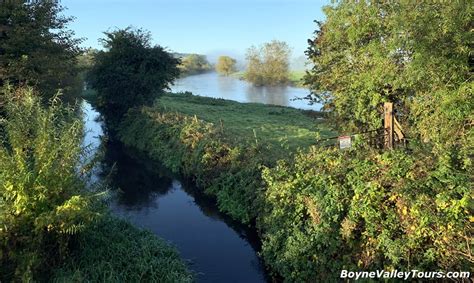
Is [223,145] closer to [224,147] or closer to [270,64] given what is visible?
[224,147]

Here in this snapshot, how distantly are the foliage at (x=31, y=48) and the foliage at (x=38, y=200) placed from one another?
10.4 metres

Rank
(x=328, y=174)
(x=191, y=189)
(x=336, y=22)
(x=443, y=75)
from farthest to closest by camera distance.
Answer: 1. (x=191, y=189)
2. (x=336, y=22)
3. (x=443, y=75)
4. (x=328, y=174)

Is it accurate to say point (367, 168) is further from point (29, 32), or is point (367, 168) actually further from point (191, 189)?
point (29, 32)

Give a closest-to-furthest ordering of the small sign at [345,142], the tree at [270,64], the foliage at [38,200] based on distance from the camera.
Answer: the foliage at [38,200]
the small sign at [345,142]
the tree at [270,64]

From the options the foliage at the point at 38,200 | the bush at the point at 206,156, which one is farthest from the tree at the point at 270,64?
the foliage at the point at 38,200

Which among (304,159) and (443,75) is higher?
(443,75)

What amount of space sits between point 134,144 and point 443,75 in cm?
2031

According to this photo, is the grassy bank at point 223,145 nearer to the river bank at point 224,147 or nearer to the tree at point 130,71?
the river bank at point 224,147

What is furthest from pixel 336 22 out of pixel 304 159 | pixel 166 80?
pixel 166 80

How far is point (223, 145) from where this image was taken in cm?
1698

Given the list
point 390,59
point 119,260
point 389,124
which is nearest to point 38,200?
point 119,260

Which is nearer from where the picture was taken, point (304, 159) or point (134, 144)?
point (304, 159)

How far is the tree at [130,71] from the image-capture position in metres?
30.2

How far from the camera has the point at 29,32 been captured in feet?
60.7
